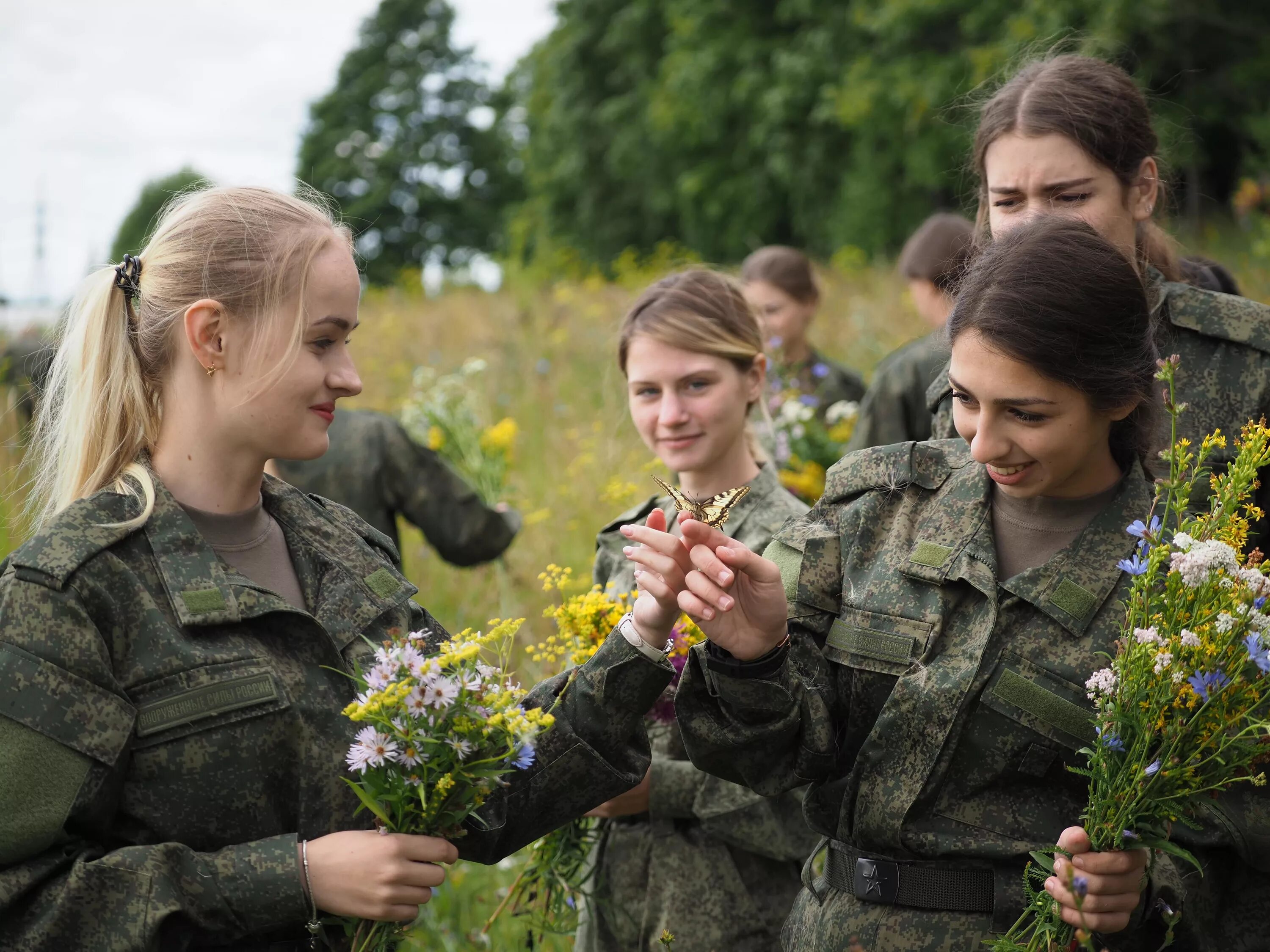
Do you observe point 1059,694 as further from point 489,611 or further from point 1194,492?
point 489,611

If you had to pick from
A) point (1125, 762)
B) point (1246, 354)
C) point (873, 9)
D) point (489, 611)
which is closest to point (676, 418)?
point (1246, 354)

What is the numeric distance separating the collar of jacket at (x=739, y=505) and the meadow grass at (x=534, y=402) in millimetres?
458

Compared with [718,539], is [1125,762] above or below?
below

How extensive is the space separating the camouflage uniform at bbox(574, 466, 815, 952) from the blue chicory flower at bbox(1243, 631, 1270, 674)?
4.37ft

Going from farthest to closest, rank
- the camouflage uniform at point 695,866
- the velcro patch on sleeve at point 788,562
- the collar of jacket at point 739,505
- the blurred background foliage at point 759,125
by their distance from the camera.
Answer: the blurred background foliage at point 759,125, the collar of jacket at point 739,505, the camouflage uniform at point 695,866, the velcro patch on sleeve at point 788,562

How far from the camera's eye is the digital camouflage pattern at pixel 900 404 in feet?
16.7

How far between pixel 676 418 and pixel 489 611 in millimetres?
4105

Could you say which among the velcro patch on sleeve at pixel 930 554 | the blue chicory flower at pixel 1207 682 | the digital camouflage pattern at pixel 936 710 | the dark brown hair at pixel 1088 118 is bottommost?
the digital camouflage pattern at pixel 936 710

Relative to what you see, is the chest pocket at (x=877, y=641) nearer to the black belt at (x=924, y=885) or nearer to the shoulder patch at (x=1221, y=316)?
the black belt at (x=924, y=885)

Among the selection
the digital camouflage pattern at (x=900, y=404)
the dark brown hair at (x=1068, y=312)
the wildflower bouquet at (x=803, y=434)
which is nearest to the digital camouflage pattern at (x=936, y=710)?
the dark brown hair at (x=1068, y=312)

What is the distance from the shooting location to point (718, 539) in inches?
83.4

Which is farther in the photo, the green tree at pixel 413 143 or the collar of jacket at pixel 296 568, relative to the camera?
the green tree at pixel 413 143

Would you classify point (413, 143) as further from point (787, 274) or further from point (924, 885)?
point (924, 885)

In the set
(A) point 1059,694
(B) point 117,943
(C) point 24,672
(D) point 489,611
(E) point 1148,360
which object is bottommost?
(D) point 489,611
